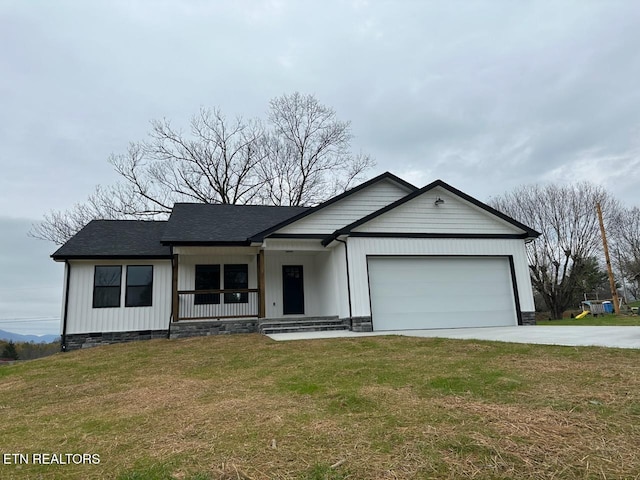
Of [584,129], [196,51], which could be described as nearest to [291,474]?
[196,51]

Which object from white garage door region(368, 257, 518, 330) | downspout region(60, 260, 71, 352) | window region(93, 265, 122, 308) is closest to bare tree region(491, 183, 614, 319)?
white garage door region(368, 257, 518, 330)

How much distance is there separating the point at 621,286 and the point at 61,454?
4281 cm

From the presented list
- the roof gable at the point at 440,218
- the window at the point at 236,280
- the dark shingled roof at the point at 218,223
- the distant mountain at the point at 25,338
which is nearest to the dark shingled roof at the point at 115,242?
the dark shingled roof at the point at 218,223

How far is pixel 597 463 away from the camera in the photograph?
2133mm

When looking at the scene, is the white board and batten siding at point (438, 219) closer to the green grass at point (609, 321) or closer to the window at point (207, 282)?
the green grass at point (609, 321)

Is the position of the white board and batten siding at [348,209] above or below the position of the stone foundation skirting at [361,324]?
above

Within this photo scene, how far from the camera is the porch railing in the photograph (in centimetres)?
1270

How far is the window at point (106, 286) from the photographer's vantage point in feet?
40.7

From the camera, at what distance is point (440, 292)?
38.0 ft

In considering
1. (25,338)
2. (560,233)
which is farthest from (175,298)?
(560,233)

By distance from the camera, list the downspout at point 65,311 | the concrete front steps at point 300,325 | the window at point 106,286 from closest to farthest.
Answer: the concrete front steps at point 300,325, the downspout at point 65,311, the window at point 106,286

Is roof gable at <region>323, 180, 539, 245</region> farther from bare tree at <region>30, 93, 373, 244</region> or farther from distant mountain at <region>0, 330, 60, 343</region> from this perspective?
distant mountain at <region>0, 330, 60, 343</region>

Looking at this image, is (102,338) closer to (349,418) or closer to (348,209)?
(348,209)

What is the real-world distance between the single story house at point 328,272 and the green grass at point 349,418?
17.8 ft
